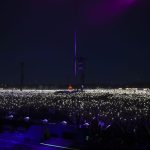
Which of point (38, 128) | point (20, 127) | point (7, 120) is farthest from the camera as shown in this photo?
point (7, 120)

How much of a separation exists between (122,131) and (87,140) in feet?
6.68

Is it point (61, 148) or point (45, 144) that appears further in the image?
point (45, 144)

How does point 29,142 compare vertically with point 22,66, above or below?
below

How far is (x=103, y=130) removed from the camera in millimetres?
20125

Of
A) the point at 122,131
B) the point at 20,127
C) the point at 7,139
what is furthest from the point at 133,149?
the point at 20,127

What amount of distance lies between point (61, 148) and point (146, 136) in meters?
3.86

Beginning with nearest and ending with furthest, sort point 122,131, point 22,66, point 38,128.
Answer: point 122,131, point 38,128, point 22,66

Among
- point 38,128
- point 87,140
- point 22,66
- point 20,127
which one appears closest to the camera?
point 87,140

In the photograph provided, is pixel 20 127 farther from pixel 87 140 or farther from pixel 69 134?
pixel 87 140

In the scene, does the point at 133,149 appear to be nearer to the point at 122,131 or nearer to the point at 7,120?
the point at 122,131

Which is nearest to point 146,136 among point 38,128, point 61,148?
point 61,148

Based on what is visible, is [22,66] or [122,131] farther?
[22,66]

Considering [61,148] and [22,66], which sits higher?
[22,66]

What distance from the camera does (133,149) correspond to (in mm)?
15797
